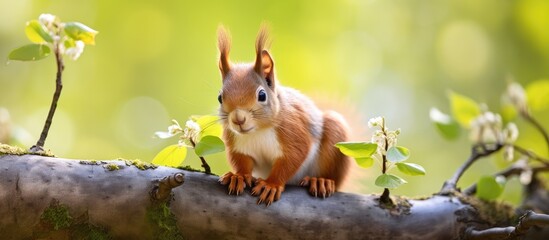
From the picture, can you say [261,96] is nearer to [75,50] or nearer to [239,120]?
[239,120]

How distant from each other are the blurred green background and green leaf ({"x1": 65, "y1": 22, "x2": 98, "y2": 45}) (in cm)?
317

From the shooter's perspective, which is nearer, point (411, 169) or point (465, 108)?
point (411, 169)

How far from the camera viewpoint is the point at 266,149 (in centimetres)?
259

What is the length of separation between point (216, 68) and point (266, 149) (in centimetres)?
299

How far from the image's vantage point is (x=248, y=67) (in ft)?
8.49

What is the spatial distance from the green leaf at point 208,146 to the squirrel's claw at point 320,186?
1.41ft

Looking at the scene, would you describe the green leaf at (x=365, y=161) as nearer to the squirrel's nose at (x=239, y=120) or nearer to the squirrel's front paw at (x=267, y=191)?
the squirrel's front paw at (x=267, y=191)

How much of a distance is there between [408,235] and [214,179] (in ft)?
2.23

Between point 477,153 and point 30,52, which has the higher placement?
point 477,153

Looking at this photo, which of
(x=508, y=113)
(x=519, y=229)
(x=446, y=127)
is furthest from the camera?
(x=508, y=113)

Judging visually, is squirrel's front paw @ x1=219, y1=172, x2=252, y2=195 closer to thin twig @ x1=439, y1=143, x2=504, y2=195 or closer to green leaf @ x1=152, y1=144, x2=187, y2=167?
green leaf @ x1=152, y1=144, x2=187, y2=167

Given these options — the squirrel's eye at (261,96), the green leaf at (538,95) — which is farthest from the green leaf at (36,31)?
the green leaf at (538,95)

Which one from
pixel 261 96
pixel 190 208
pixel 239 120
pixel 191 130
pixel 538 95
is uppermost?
pixel 538 95

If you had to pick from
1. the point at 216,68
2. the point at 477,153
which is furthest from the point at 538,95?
the point at 216,68
